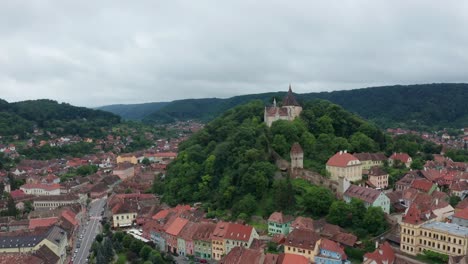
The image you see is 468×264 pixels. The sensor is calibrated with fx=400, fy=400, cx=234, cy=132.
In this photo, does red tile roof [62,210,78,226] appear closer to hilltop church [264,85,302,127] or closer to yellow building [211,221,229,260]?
yellow building [211,221,229,260]

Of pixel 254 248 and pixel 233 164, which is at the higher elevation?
pixel 233 164

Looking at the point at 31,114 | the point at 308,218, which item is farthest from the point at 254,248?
the point at 31,114

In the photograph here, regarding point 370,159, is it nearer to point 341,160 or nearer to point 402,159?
point 402,159

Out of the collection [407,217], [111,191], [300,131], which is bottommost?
[111,191]

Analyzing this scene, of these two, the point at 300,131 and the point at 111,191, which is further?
the point at 111,191

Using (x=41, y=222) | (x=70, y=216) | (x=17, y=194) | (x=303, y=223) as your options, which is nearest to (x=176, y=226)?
(x=303, y=223)

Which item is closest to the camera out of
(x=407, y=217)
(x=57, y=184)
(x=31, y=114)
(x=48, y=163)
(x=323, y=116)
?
(x=407, y=217)

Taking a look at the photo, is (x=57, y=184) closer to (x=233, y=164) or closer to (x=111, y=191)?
(x=111, y=191)
